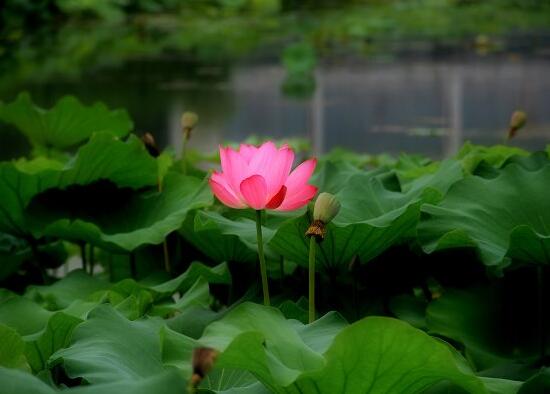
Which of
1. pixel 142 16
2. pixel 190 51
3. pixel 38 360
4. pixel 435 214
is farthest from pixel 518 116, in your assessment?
pixel 142 16

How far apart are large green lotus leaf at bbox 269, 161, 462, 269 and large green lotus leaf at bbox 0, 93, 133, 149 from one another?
0.67m

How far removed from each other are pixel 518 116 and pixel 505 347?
0.45 meters

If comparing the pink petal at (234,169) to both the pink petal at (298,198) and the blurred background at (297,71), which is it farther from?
the blurred background at (297,71)

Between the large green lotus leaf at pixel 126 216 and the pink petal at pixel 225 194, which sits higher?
the pink petal at pixel 225 194

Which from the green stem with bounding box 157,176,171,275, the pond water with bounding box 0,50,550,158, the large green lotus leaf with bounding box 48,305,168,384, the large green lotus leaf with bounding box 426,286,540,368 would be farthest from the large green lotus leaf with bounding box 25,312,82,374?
the pond water with bounding box 0,50,550,158

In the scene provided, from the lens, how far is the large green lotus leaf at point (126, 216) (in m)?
1.38

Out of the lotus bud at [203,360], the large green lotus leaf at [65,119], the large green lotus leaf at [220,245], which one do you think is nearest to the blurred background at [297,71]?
the large green lotus leaf at [65,119]

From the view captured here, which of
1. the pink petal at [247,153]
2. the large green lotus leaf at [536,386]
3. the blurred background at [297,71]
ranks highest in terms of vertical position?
the pink petal at [247,153]

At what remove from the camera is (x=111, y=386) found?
71 centimetres

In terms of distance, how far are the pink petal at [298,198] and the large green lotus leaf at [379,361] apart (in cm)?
24

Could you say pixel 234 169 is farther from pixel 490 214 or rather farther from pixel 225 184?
pixel 490 214

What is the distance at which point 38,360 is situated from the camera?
99 cm

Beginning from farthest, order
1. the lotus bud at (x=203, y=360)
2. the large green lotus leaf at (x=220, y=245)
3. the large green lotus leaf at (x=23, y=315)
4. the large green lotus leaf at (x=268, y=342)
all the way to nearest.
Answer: the large green lotus leaf at (x=220, y=245) → the large green lotus leaf at (x=23, y=315) → the large green lotus leaf at (x=268, y=342) → the lotus bud at (x=203, y=360)

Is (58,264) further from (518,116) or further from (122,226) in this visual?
(518,116)
